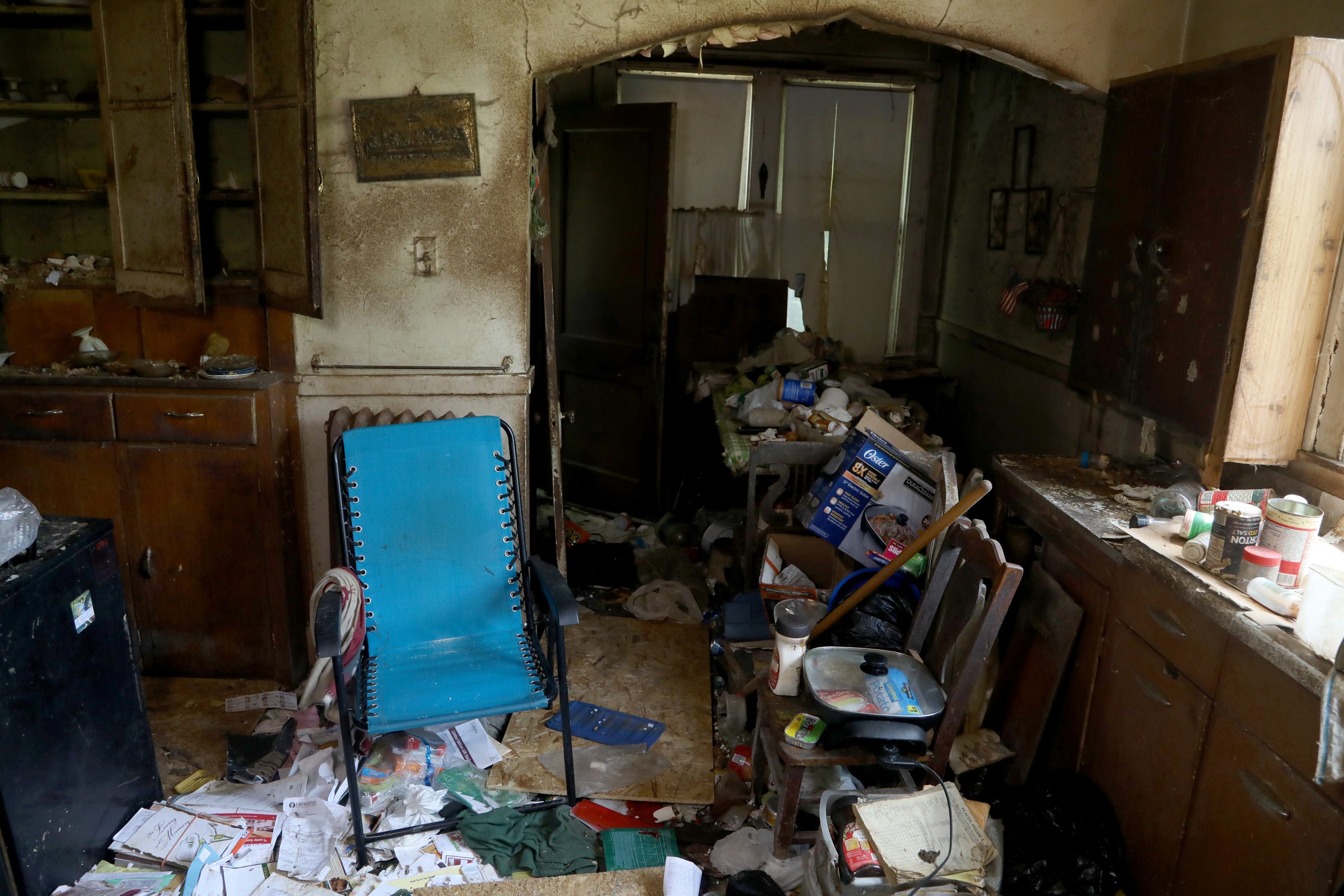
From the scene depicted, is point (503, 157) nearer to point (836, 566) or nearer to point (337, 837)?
point (836, 566)

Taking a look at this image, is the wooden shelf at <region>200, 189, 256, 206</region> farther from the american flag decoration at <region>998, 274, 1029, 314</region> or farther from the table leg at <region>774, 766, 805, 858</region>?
the american flag decoration at <region>998, 274, 1029, 314</region>

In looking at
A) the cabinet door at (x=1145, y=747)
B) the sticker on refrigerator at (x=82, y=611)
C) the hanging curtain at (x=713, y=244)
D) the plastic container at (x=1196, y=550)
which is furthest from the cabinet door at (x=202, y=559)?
the hanging curtain at (x=713, y=244)

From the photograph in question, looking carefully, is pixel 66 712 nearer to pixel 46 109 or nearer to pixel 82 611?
pixel 82 611

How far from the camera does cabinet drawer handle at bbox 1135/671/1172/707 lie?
2107 mm

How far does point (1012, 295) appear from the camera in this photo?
4.41 metres

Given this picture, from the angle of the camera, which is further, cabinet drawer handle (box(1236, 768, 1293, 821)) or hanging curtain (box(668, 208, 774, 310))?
hanging curtain (box(668, 208, 774, 310))

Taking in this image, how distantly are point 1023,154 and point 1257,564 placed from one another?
3.25 m

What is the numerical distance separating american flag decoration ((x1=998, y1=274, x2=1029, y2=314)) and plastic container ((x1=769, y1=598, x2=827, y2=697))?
2.62m

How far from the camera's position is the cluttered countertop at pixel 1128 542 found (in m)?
1.72

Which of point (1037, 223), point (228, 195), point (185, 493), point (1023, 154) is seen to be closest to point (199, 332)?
point (228, 195)

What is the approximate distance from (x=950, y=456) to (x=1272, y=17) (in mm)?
1603

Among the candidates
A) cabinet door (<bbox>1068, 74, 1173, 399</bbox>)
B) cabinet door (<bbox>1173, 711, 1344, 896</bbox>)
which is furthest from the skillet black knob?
cabinet door (<bbox>1068, 74, 1173, 399</bbox>)

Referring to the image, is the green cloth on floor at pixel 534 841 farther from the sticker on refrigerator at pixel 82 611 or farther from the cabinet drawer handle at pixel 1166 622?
the cabinet drawer handle at pixel 1166 622

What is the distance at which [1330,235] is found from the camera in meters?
2.22
